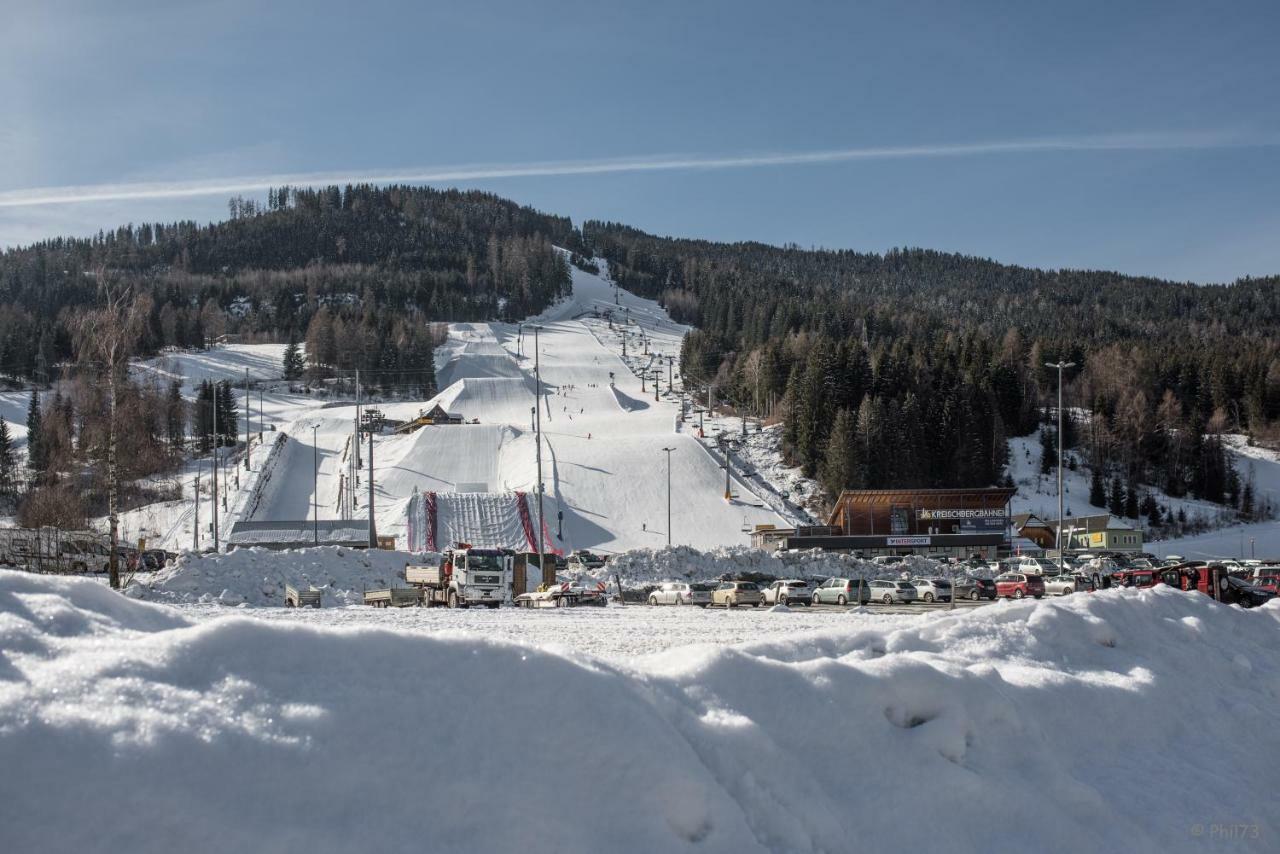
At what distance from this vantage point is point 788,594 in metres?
31.8

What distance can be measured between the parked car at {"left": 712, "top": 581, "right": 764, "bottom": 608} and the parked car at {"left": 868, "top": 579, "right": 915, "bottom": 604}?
12.6ft

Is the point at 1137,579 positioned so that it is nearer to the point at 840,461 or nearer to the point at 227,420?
the point at 840,461

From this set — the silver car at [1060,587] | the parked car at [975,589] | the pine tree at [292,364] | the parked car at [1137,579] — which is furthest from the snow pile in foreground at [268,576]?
the pine tree at [292,364]

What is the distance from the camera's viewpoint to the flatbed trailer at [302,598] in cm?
2609

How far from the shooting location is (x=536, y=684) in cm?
471

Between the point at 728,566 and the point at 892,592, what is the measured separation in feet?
36.7

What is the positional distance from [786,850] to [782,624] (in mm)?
14188

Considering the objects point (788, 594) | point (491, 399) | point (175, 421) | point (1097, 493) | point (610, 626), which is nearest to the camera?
point (610, 626)

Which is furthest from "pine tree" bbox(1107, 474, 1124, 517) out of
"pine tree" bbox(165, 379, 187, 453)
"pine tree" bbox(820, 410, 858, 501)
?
"pine tree" bbox(165, 379, 187, 453)

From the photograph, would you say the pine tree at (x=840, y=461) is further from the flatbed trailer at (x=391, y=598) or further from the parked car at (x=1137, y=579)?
the flatbed trailer at (x=391, y=598)

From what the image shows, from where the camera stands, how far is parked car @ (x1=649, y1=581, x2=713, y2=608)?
32.4m

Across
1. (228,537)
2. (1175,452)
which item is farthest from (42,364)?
(1175,452)

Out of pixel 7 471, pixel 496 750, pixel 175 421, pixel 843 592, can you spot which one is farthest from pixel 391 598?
pixel 175 421

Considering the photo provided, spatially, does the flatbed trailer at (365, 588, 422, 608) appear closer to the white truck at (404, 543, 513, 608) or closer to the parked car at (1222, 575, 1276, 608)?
the white truck at (404, 543, 513, 608)
